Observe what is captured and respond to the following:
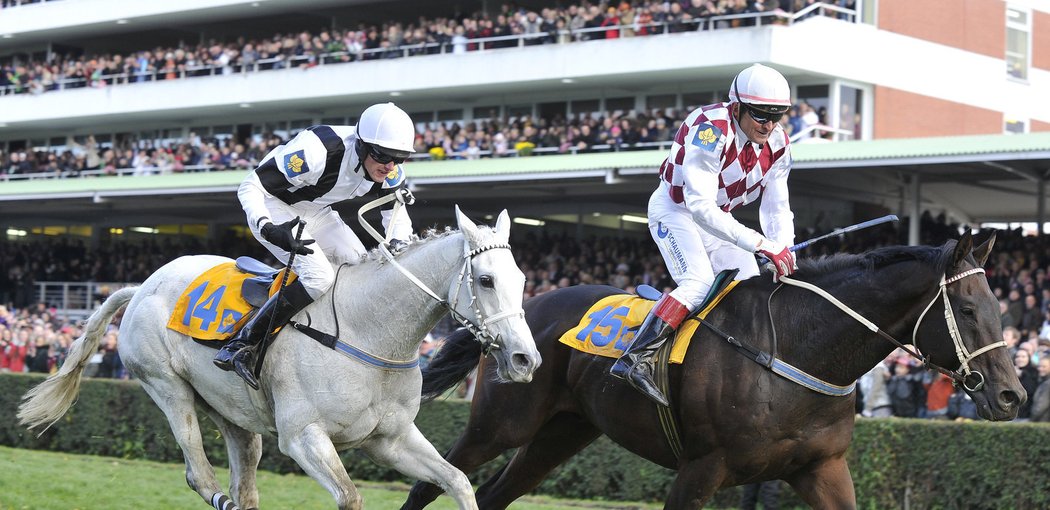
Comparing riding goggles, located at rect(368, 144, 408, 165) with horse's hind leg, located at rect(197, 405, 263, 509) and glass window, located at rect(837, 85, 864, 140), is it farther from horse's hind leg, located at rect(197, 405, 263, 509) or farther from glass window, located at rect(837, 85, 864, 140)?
glass window, located at rect(837, 85, 864, 140)

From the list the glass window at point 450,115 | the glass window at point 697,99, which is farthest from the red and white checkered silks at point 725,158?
the glass window at point 450,115

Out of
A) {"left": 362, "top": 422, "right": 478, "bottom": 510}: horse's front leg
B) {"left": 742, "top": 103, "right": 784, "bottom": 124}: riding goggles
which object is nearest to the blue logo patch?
{"left": 362, "top": 422, "right": 478, "bottom": 510}: horse's front leg

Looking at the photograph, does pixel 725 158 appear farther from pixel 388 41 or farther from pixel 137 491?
pixel 388 41

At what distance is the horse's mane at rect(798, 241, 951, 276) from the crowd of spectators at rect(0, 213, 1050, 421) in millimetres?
1422

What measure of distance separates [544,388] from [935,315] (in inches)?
75.6

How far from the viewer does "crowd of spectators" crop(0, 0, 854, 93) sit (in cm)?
2123

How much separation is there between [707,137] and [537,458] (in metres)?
1.88

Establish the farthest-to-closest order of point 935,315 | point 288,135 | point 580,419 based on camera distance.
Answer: point 288,135 → point 580,419 → point 935,315

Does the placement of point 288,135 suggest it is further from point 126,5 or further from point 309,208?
point 309,208

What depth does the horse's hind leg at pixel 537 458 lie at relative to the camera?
6312 millimetres

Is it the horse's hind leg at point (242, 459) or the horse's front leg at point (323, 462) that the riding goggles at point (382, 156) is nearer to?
the horse's front leg at point (323, 462)

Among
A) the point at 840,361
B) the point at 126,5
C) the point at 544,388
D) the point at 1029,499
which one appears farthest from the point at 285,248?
the point at 126,5

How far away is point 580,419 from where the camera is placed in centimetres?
642

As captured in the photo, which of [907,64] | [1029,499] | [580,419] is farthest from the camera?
[907,64]
